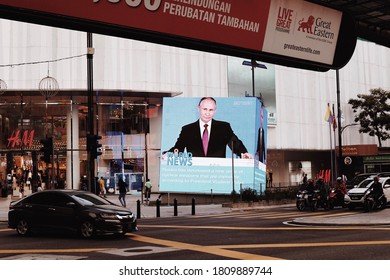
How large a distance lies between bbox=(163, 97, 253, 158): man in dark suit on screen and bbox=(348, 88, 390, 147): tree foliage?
31.1m

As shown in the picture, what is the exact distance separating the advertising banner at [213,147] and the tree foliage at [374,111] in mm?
29840

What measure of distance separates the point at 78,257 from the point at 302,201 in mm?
17934

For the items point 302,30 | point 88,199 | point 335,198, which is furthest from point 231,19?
point 335,198

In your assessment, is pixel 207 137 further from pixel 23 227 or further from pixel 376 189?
pixel 23 227

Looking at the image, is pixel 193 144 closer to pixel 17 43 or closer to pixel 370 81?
pixel 17 43

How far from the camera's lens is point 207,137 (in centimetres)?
3812

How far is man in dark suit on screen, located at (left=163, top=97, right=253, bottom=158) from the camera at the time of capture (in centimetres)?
3781

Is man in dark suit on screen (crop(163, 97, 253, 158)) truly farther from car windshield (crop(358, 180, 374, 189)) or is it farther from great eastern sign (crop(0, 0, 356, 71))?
great eastern sign (crop(0, 0, 356, 71))

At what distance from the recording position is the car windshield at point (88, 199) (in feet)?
52.2

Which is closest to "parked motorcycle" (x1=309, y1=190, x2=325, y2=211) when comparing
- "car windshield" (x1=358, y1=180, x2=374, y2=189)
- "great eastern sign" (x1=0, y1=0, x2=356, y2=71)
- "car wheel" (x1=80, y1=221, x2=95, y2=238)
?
"car windshield" (x1=358, y1=180, x2=374, y2=189)

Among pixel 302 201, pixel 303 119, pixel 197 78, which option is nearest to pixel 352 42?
pixel 302 201

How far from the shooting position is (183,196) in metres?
37.5

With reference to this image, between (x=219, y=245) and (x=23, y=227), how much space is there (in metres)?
7.18

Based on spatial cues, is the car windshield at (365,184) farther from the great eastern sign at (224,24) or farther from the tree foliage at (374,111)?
the tree foliage at (374,111)
